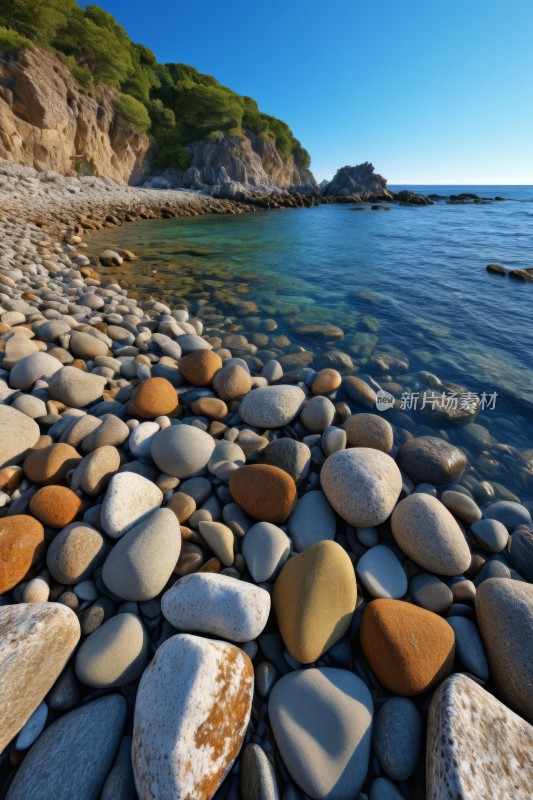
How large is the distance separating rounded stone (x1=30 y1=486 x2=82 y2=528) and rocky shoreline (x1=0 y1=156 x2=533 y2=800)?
0.03 feet

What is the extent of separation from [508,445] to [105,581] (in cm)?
380

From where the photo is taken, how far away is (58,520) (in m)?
1.94

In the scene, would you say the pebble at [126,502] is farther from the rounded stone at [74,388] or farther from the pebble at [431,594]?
the pebble at [431,594]

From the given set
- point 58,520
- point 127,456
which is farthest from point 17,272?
point 58,520

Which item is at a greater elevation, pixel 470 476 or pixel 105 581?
pixel 105 581

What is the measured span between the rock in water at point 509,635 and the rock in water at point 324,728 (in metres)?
0.66

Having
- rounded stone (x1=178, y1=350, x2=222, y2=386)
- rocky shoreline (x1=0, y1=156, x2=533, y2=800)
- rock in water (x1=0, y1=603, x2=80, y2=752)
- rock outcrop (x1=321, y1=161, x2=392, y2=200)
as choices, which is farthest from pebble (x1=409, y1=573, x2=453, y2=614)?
rock outcrop (x1=321, y1=161, x2=392, y2=200)

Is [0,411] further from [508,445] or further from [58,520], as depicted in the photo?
[508,445]

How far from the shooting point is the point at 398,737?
1364 millimetres

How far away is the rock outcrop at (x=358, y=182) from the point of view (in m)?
55.1

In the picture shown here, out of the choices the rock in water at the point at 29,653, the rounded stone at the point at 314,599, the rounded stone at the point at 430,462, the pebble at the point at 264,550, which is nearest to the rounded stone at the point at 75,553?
the rock in water at the point at 29,653

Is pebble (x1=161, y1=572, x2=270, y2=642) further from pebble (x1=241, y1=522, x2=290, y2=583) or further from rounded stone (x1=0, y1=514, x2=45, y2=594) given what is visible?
rounded stone (x1=0, y1=514, x2=45, y2=594)

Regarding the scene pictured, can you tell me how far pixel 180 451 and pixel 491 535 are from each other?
2.27 metres

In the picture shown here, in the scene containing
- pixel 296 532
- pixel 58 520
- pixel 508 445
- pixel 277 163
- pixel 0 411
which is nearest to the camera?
pixel 58 520
